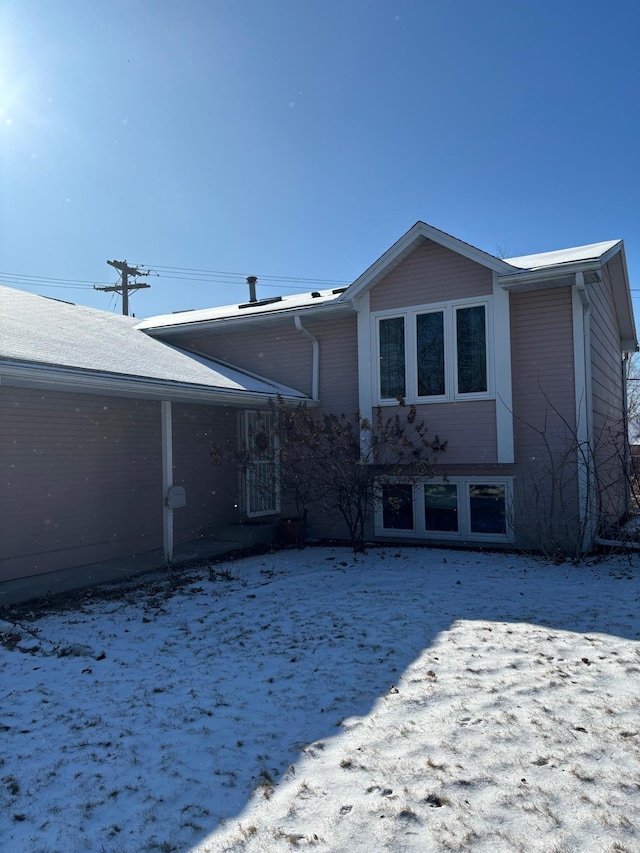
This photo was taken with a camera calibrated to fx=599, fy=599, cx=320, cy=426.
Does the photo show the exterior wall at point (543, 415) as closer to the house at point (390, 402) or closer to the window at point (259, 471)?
the house at point (390, 402)

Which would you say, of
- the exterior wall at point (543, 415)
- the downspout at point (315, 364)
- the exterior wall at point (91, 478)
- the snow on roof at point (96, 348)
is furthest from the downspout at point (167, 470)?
the exterior wall at point (543, 415)

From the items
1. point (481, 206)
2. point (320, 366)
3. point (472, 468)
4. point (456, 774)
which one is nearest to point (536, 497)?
point (472, 468)

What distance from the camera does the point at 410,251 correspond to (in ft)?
32.2

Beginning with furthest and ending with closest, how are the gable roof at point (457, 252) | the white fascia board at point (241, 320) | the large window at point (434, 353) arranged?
the white fascia board at point (241, 320), the large window at point (434, 353), the gable roof at point (457, 252)

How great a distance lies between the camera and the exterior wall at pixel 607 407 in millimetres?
9508

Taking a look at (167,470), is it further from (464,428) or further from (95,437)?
(464,428)

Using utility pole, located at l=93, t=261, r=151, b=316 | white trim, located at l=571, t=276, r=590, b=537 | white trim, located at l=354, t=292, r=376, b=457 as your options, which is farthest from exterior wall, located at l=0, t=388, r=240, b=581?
utility pole, located at l=93, t=261, r=151, b=316

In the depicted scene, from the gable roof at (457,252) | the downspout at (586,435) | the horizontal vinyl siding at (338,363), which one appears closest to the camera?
the gable roof at (457,252)

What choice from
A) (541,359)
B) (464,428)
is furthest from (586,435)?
(464,428)

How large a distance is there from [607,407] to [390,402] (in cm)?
457

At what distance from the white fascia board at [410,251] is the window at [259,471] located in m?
2.78

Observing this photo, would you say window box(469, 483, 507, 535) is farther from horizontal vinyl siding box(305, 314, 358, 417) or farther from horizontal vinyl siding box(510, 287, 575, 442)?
horizontal vinyl siding box(305, 314, 358, 417)

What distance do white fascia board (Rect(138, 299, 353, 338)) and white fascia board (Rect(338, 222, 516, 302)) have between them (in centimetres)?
30

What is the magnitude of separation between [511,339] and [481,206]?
6.70 meters
